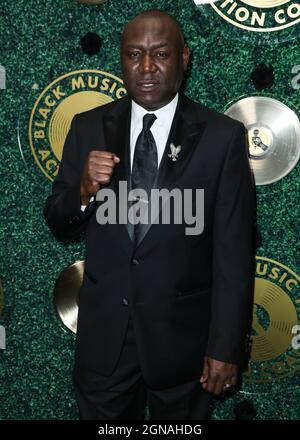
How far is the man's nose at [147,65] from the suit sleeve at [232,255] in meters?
0.26

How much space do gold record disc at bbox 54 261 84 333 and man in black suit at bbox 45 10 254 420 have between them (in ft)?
1.41

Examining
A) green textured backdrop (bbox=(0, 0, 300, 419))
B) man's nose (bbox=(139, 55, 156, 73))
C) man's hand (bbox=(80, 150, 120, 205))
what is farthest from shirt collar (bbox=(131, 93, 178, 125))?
green textured backdrop (bbox=(0, 0, 300, 419))

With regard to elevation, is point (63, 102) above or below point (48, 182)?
above

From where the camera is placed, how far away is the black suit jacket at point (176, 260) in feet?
4.83

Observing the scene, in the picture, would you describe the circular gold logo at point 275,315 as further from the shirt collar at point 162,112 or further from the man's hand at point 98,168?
the man's hand at point 98,168

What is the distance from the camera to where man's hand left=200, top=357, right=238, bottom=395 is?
1.49 m

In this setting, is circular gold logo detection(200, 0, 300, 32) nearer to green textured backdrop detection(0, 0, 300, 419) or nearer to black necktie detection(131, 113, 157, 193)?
green textured backdrop detection(0, 0, 300, 419)

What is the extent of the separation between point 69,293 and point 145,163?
731 mm

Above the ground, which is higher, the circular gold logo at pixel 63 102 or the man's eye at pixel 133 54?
the man's eye at pixel 133 54

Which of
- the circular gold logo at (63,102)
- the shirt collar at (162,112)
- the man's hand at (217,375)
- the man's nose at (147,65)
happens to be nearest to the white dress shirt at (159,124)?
the shirt collar at (162,112)

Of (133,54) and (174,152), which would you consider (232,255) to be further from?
(133,54)

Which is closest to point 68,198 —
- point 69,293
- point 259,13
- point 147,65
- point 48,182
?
point 147,65

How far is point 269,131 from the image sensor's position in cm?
184

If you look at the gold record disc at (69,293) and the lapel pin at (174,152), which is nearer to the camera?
the lapel pin at (174,152)
